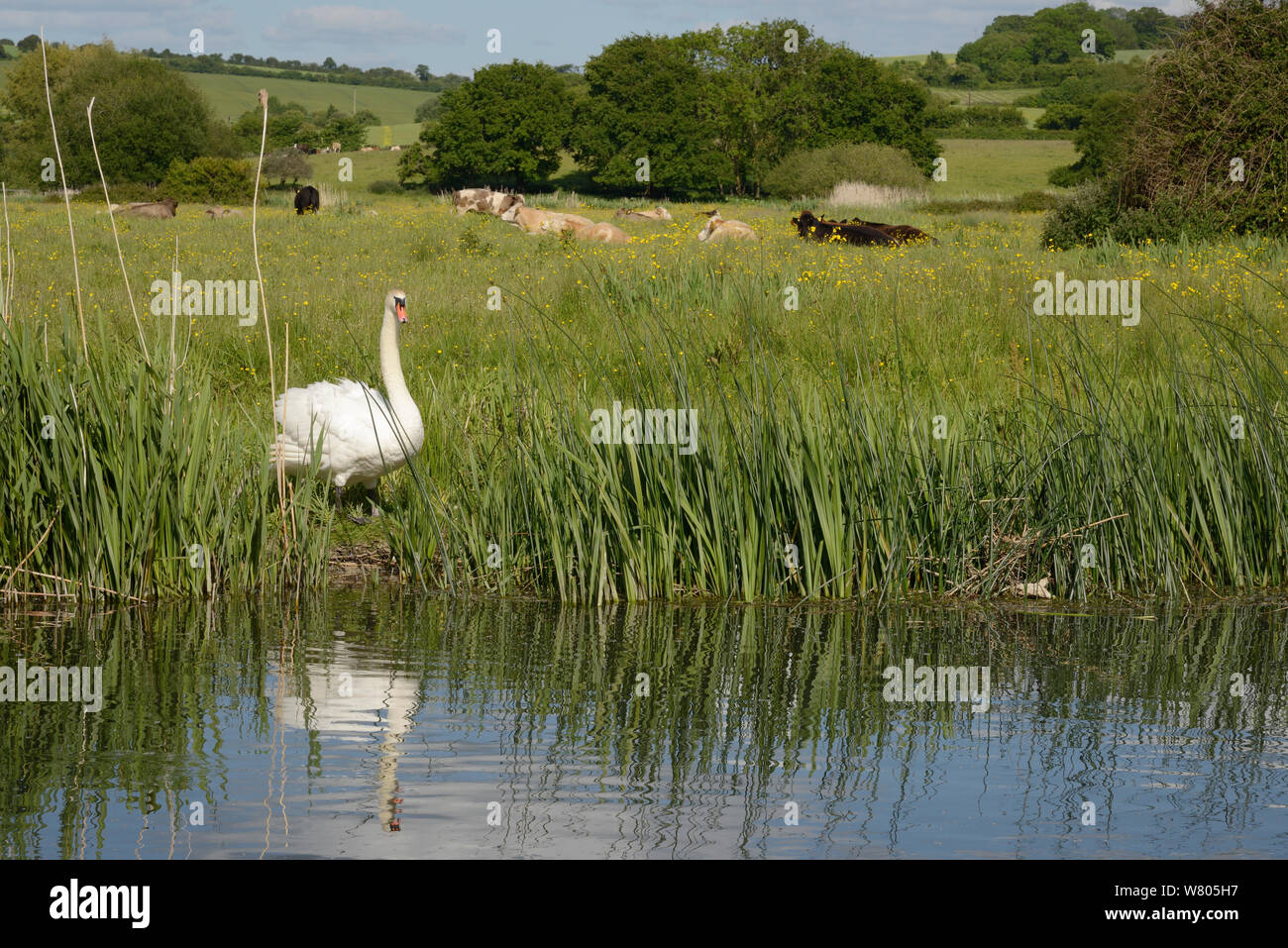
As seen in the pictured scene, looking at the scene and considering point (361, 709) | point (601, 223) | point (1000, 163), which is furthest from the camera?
point (1000, 163)

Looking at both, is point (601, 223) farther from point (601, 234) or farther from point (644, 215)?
point (644, 215)

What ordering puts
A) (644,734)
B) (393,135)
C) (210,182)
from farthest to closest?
(393,135) → (210,182) → (644,734)

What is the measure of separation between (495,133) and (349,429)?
56948mm

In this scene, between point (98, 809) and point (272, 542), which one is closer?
point (98, 809)

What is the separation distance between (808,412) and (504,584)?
6.20 ft

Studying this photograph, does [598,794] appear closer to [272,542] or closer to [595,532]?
[595,532]

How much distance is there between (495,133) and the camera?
202 ft

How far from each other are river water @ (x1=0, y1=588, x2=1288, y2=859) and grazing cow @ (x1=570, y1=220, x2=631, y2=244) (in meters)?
17.2

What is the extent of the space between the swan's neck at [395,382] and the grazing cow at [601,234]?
14.5m

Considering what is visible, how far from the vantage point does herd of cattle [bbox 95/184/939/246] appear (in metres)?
20.7

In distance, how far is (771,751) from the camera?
4.16 m

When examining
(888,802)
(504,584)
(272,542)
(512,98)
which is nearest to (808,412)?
(504,584)

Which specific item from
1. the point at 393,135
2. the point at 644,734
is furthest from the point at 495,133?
the point at 644,734

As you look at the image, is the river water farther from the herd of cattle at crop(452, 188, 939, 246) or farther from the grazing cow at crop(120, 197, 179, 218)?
the grazing cow at crop(120, 197, 179, 218)
